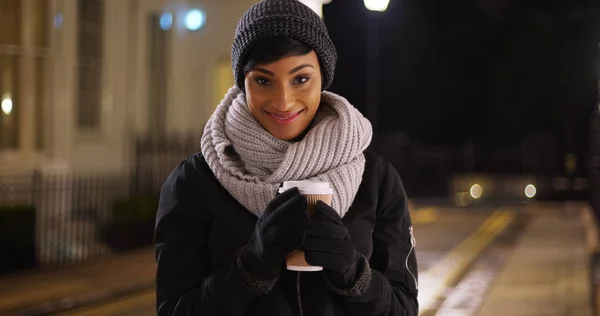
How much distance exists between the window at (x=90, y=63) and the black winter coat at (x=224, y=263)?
42.6 ft

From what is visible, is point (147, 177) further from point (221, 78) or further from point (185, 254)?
point (185, 254)

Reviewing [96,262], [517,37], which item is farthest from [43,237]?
[517,37]

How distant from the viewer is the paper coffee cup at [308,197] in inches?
75.7

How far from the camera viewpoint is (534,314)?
322 inches

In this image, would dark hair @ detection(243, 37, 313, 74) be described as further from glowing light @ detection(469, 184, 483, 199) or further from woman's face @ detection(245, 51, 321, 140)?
glowing light @ detection(469, 184, 483, 199)

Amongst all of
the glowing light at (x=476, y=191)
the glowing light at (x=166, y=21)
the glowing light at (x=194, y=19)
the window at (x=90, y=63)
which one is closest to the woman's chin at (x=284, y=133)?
the window at (x=90, y=63)

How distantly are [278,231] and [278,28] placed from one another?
1.80 ft

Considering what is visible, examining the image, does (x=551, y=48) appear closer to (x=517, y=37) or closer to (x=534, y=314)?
(x=517, y=37)

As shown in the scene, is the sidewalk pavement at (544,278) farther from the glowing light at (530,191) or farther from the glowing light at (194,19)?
the glowing light at (530,191)

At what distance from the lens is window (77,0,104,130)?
14.6 metres

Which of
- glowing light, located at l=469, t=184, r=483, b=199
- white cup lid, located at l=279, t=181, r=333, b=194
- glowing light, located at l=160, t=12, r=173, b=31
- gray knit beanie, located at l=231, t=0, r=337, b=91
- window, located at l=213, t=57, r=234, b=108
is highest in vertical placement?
glowing light, located at l=160, t=12, r=173, b=31

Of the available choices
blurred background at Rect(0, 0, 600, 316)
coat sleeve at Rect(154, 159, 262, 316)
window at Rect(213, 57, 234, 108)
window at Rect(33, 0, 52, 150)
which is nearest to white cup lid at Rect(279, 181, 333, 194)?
coat sleeve at Rect(154, 159, 262, 316)

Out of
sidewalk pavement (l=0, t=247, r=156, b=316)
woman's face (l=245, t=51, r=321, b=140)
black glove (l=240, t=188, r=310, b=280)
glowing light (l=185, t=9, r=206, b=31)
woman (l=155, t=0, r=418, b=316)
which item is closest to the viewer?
black glove (l=240, t=188, r=310, b=280)

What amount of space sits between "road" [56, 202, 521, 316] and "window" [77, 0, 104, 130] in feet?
19.3
